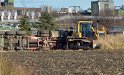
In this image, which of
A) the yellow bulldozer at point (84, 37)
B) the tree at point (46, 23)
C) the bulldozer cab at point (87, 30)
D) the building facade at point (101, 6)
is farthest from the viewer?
the building facade at point (101, 6)

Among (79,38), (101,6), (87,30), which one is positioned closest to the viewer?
(79,38)

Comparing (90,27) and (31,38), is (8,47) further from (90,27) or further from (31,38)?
(90,27)

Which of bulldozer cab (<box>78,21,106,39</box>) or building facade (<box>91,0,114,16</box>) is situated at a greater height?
bulldozer cab (<box>78,21,106,39</box>)

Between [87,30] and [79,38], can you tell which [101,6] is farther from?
[79,38]

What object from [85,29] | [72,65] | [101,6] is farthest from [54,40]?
[101,6]

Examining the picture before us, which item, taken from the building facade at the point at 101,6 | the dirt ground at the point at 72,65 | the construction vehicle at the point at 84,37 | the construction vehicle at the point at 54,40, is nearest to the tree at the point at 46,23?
the construction vehicle at the point at 84,37

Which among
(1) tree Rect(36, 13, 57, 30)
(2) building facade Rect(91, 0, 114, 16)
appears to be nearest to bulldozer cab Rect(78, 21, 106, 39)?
(1) tree Rect(36, 13, 57, 30)

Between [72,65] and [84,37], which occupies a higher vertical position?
[72,65]

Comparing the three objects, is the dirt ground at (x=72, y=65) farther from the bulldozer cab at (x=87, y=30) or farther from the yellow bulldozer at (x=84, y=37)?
the bulldozer cab at (x=87, y=30)

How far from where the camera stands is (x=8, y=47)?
41.2m

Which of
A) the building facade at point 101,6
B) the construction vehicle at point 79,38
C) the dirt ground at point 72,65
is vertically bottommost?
the building facade at point 101,6

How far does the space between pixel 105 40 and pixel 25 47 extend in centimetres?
920

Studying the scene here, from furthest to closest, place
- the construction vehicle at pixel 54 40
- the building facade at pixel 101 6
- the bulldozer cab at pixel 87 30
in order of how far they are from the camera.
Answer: the building facade at pixel 101 6 < the bulldozer cab at pixel 87 30 < the construction vehicle at pixel 54 40

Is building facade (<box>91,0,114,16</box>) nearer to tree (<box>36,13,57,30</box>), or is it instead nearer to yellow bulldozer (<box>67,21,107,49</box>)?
tree (<box>36,13,57,30</box>)
